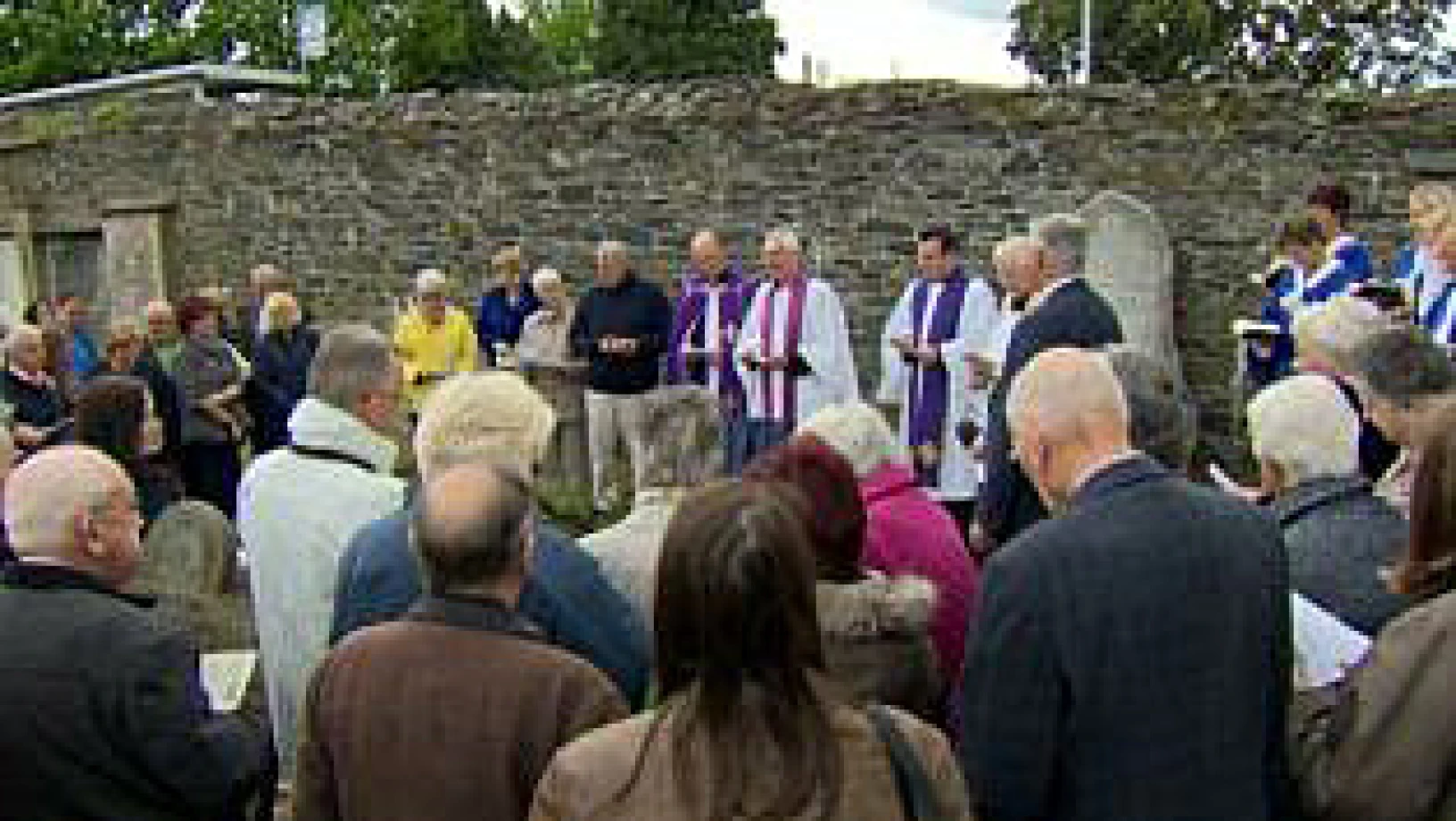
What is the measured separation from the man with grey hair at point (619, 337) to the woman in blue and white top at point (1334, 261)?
4006 mm

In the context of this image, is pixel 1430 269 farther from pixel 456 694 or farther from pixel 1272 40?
pixel 1272 40

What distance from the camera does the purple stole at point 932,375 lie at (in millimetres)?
8836

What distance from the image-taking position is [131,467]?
18.2 ft

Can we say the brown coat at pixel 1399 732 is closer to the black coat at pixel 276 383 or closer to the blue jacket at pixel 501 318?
the black coat at pixel 276 383

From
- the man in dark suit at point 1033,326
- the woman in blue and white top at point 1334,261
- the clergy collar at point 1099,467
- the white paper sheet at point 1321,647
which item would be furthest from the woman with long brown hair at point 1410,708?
the woman in blue and white top at point 1334,261

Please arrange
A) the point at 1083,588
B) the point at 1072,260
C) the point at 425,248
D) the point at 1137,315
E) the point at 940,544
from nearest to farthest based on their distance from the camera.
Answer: the point at 1083,588
the point at 940,544
the point at 1072,260
the point at 1137,315
the point at 425,248

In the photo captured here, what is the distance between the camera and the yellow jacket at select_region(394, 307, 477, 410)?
10953 millimetres

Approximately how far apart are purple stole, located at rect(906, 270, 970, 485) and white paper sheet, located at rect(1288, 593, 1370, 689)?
5518mm

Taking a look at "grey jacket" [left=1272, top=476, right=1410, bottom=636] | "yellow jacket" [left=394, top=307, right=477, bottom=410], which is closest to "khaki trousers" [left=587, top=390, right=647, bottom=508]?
"yellow jacket" [left=394, top=307, right=477, bottom=410]

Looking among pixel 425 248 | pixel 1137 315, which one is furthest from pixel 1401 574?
pixel 425 248

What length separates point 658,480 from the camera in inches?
156

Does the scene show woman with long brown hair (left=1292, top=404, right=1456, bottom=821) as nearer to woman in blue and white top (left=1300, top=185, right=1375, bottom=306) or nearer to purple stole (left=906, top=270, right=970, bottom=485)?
woman in blue and white top (left=1300, top=185, right=1375, bottom=306)

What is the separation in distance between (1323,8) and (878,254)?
2184 centimetres

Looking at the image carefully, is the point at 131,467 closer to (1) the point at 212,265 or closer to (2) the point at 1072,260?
(2) the point at 1072,260
